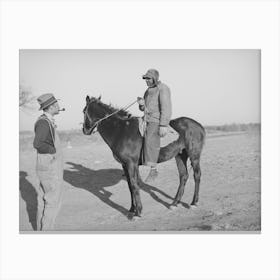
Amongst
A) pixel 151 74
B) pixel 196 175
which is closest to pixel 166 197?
pixel 196 175

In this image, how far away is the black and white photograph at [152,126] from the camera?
6141 millimetres

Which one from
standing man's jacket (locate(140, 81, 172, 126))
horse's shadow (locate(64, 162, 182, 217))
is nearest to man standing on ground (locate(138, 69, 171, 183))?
standing man's jacket (locate(140, 81, 172, 126))

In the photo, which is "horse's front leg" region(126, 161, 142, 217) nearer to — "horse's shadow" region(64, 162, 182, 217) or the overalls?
"horse's shadow" region(64, 162, 182, 217)

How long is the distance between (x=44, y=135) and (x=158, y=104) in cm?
182

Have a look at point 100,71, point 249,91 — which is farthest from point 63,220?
point 249,91

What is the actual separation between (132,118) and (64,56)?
1.56 meters

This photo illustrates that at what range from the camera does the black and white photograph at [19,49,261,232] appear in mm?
6141

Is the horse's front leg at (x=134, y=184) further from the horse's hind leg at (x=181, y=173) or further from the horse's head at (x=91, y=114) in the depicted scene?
the horse's head at (x=91, y=114)

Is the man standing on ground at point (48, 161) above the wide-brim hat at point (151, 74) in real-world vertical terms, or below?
below

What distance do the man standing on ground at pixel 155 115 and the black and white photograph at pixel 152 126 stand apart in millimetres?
15

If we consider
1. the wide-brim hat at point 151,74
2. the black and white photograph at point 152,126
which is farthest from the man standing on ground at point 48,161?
the wide-brim hat at point 151,74

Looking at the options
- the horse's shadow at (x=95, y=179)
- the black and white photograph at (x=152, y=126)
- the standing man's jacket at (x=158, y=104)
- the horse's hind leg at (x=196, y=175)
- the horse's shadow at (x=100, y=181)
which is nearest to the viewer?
the standing man's jacket at (x=158, y=104)

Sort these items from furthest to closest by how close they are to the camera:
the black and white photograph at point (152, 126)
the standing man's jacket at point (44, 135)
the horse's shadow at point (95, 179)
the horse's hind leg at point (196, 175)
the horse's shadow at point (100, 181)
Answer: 1. the horse's shadow at point (95, 179)
2. the horse's shadow at point (100, 181)
3. the horse's hind leg at point (196, 175)
4. the black and white photograph at point (152, 126)
5. the standing man's jacket at point (44, 135)

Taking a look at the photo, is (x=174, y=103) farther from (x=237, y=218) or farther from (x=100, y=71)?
(x=237, y=218)
